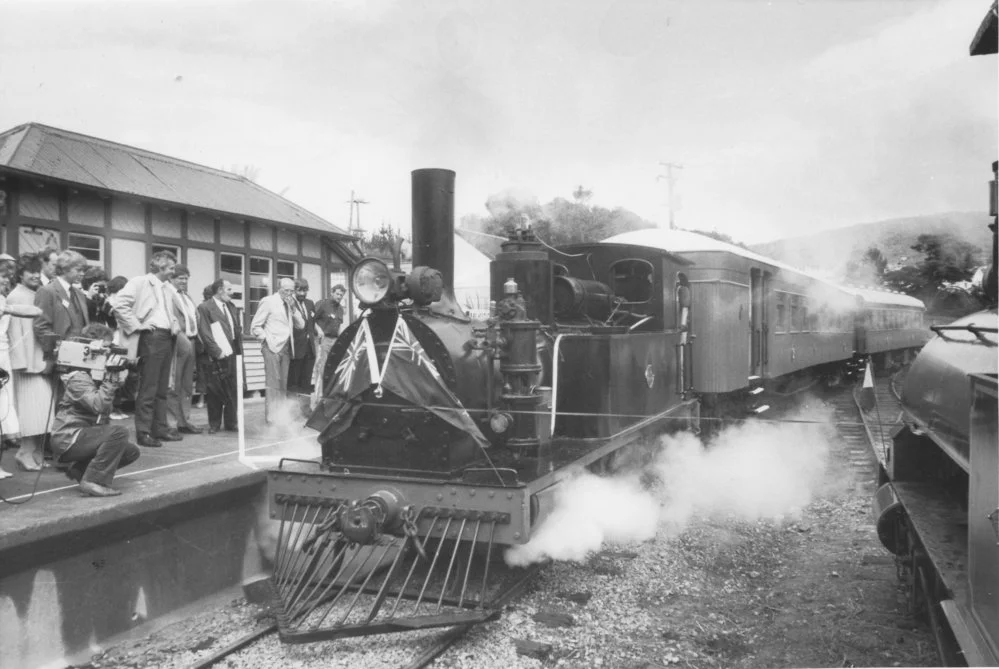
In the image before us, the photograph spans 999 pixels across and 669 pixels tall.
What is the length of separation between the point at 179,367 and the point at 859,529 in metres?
5.99

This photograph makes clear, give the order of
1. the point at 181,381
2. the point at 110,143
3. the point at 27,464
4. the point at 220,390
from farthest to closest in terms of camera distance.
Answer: the point at 220,390
the point at 181,381
the point at 110,143
the point at 27,464

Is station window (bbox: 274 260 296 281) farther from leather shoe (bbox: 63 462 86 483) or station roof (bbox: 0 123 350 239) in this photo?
leather shoe (bbox: 63 462 86 483)

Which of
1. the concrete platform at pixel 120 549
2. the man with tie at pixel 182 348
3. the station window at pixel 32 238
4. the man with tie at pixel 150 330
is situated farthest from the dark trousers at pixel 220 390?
the station window at pixel 32 238

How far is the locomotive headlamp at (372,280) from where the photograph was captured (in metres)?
4.16

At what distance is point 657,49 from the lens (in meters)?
4.87

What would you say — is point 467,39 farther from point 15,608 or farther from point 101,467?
point 15,608

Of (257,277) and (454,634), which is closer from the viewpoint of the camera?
(454,634)

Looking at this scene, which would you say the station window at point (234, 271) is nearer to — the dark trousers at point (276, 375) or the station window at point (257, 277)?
the station window at point (257, 277)

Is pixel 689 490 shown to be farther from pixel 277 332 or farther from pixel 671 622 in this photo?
pixel 277 332

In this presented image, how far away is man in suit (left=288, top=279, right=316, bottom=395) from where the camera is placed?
7.85 m

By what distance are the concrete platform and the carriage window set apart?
3025 millimetres

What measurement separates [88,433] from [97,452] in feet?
0.44

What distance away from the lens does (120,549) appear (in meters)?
4.31

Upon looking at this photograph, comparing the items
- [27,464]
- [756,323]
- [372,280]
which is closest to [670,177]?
[756,323]
